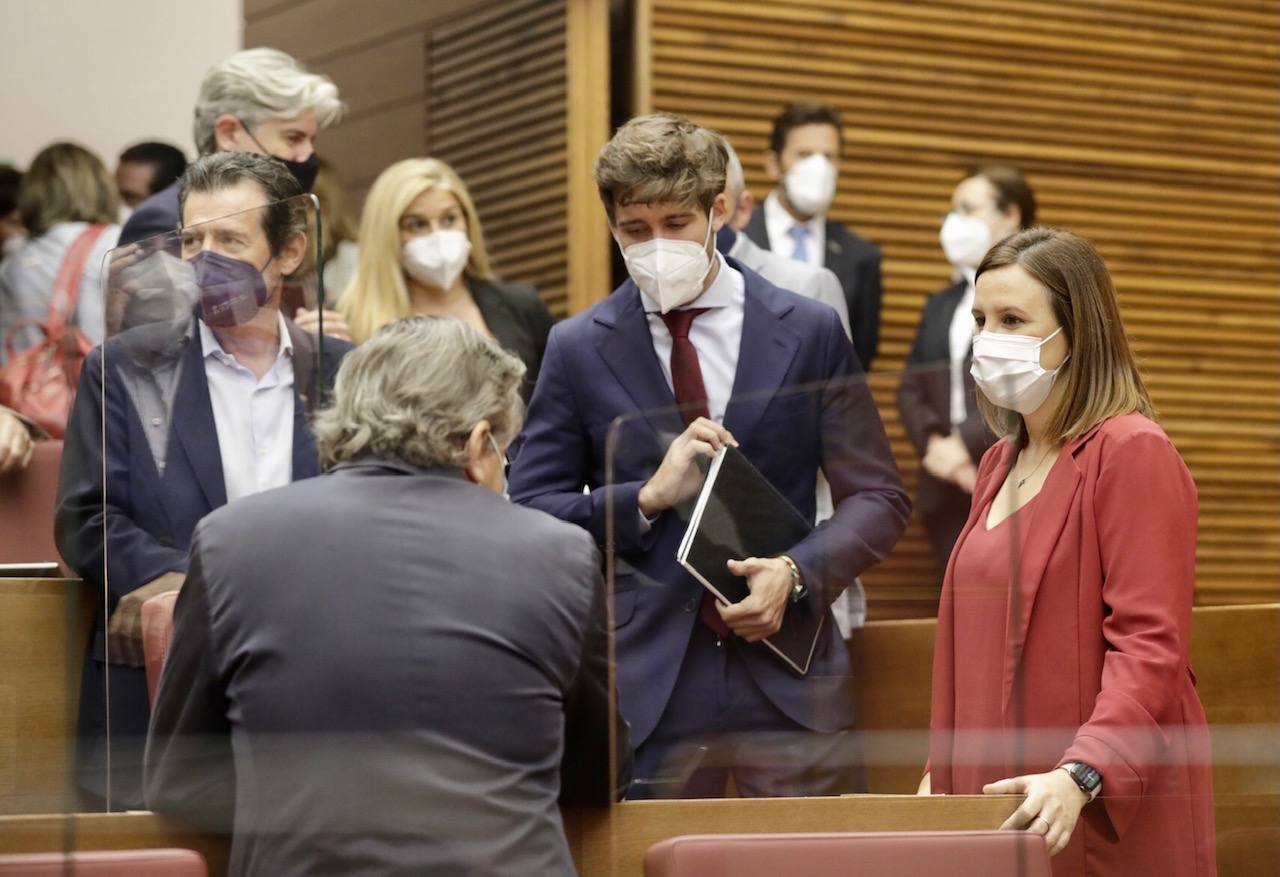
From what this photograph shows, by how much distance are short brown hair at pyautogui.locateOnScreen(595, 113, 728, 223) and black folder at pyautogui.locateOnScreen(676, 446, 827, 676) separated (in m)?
0.64

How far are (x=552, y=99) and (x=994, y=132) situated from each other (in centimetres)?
160

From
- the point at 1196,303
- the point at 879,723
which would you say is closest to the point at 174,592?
the point at 879,723

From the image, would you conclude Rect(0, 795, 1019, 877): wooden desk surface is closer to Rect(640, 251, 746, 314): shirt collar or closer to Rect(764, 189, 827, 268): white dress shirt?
Rect(640, 251, 746, 314): shirt collar

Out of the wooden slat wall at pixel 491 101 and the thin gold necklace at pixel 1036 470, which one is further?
the wooden slat wall at pixel 491 101

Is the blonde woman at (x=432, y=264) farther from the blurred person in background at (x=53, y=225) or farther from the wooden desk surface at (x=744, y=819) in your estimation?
the wooden desk surface at (x=744, y=819)

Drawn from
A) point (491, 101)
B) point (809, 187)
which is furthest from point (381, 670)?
point (491, 101)

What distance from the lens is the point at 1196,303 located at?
7.12 meters

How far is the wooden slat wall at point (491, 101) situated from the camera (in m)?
6.23

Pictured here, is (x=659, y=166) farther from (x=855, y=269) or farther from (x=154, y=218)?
(x=855, y=269)

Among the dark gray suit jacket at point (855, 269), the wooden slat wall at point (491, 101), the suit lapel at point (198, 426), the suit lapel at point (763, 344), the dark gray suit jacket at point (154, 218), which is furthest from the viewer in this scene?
the wooden slat wall at point (491, 101)

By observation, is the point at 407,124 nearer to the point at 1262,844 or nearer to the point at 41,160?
Result: the point at 41,160

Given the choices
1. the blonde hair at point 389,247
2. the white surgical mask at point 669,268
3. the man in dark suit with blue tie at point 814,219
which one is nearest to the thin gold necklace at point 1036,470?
the white surgical mask at point 669,268

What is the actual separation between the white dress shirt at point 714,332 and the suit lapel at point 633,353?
0.06 ft

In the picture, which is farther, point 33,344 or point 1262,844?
point 33,344
